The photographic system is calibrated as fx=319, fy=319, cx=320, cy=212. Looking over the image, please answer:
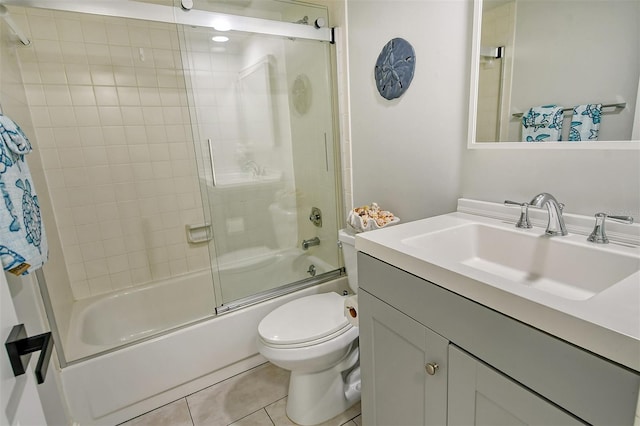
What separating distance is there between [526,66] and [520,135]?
0.74 feet

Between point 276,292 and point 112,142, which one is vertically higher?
point 112,142

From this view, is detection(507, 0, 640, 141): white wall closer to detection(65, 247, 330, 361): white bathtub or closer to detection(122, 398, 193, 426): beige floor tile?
detection(65, 247, 330, 361): white bathtub

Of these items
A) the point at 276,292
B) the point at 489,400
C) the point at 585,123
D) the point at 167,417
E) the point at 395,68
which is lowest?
the point at 167,417

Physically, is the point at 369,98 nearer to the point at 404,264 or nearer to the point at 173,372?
the point at 404,264

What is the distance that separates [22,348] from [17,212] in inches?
16.3

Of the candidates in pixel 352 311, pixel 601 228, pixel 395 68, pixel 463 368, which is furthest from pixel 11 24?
pixel 601 228

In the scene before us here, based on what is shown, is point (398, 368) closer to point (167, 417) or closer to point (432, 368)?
point (432, 368)

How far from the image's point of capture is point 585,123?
0.95m

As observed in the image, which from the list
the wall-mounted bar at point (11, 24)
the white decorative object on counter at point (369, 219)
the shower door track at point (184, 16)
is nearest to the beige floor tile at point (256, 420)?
the white decorative object on counter at point (369, 219)

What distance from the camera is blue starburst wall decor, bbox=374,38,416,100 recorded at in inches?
56.2

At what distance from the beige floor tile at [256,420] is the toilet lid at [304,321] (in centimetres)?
45

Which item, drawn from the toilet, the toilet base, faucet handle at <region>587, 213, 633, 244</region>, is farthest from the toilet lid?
faucet handle at <region>587, 213, 633, 244</region>

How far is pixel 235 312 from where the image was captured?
1.77 metres

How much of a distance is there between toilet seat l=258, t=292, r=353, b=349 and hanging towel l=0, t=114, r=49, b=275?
2.80 feet
